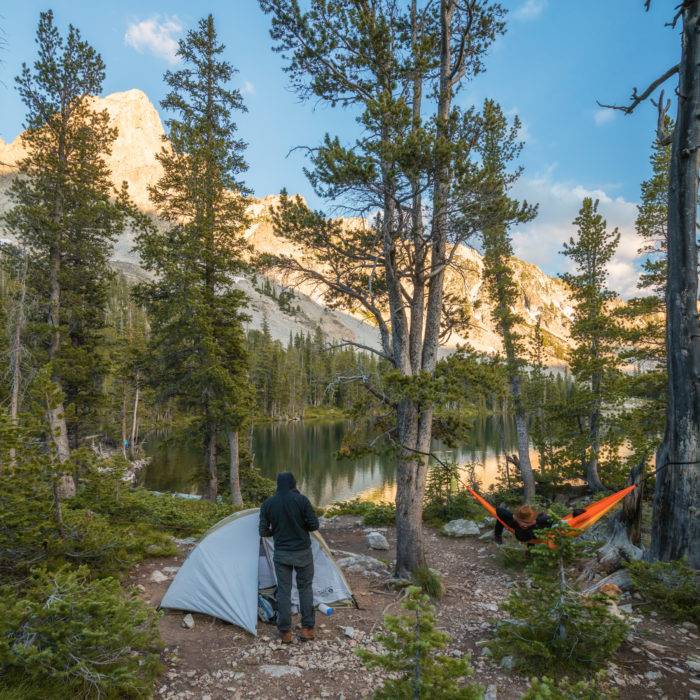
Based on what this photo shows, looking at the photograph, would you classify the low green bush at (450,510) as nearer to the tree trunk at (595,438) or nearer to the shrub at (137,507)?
the shrub at (137,507)

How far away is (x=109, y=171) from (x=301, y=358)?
7214cm

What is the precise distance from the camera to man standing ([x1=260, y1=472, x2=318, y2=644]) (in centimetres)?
511

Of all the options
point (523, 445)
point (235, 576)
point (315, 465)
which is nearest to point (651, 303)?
point (523, 445)

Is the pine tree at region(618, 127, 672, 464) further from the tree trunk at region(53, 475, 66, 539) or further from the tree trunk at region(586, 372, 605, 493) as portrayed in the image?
the tree trunk at region(53, 475, 66, 539)

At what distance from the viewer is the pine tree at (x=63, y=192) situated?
11.8 meters

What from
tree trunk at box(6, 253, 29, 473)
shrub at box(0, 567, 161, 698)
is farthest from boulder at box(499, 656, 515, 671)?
tree trunk at box(6, 253, 29, 473)

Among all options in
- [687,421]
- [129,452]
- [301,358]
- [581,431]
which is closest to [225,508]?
[687,421]

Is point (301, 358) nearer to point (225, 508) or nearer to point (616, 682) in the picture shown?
point (225, 508)

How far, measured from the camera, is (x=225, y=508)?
1270 cm

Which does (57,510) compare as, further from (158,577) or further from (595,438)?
(595,438)

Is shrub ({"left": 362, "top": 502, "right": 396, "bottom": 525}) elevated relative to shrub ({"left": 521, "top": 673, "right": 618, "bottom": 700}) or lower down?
lower down

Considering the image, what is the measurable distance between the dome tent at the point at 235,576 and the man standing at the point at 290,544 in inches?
18.9

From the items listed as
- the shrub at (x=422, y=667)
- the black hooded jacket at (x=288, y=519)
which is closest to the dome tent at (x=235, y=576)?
the black hooded jacket at (x=288, y=519)

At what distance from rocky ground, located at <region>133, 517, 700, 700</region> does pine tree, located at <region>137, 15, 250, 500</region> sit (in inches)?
320
